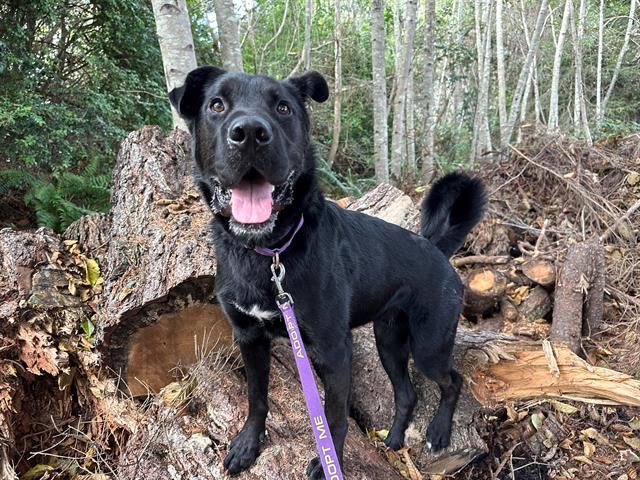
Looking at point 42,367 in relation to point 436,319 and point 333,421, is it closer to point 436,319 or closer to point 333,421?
point 333,421

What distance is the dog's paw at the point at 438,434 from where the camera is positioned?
9.40ft

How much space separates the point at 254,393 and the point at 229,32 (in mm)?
5195

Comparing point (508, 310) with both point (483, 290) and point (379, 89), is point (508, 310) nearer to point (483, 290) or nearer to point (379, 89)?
point (483, 290)

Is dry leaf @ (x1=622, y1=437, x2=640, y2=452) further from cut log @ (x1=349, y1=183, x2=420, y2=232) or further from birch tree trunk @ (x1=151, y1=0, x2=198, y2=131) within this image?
birch tree trunk @ (x1=151, y1=0, x2=198, y2=131)

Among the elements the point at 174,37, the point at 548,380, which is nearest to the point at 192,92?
the point at 548,380

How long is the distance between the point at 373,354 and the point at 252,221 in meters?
1.74

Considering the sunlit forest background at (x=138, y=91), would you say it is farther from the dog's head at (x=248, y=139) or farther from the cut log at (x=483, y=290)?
the cut log at (x=483, y=290)

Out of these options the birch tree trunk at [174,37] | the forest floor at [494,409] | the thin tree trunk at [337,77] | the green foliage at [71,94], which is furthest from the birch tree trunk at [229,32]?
the forest floor at [494,409]

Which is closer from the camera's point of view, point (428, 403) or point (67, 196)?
point (428, 403)

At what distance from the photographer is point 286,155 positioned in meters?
2.03

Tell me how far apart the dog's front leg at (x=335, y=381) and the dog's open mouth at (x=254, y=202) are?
2.19 ft

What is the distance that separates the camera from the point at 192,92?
92.7 inches

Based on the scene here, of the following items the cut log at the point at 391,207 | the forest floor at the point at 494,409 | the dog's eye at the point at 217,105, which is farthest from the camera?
the cut log at the point at 391,207

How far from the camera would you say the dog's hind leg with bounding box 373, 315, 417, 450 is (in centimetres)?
293
